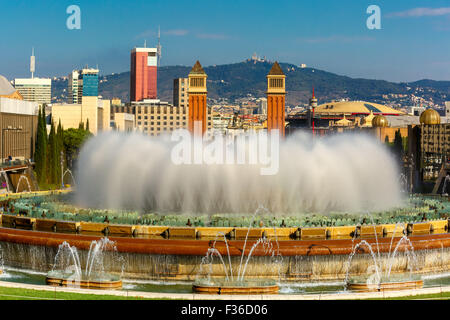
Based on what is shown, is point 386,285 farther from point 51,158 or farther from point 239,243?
point 51,158

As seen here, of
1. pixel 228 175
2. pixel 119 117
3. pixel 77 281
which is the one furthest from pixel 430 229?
pixel 119 117

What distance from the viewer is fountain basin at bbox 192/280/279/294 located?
2439 centimetres

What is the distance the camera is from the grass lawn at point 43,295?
2237cm

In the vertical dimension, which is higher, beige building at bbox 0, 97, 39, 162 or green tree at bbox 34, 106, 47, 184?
beige building at bbox 0, 97, 39, 162

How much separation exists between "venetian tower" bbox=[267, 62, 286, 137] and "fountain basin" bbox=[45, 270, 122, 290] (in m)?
77.9

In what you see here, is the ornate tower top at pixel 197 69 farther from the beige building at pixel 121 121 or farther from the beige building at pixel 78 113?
the beige building at pixel 121 121

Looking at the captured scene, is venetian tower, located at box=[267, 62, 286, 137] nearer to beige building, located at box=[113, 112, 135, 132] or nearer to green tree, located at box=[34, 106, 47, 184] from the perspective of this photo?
green tree, located at box=[34, 106, 47, 184]

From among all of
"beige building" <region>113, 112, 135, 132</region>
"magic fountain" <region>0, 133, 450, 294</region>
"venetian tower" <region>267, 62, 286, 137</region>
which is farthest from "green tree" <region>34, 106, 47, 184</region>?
"beige building" <region>113, 112, 135, 132</region>

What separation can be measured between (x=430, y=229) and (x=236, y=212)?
31.9 feet

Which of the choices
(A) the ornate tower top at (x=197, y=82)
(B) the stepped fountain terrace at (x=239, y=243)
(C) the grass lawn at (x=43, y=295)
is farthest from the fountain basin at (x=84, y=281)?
(A) the ornate tower top at (x=197, y=82)

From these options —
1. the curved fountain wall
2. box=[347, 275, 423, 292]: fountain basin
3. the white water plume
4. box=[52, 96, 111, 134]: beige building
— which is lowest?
box=[347, 275, 423, 292]: fountain basin

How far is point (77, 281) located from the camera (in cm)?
2531

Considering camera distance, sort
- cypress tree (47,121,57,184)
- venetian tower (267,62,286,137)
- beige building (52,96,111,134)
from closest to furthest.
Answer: cypress tree (47,121,57,184), venetian tower (267,62,286,137), beige building (52,96,111,134)
